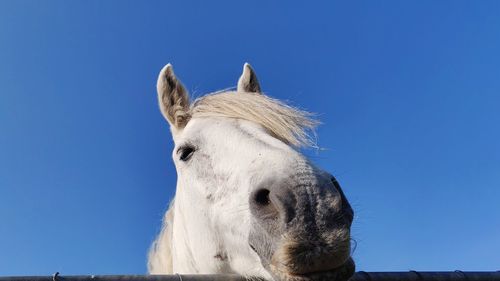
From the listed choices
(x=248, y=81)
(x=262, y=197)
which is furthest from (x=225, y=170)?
(x=248, y=81)

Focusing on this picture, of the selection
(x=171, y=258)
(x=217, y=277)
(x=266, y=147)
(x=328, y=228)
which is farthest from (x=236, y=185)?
(x=171, y=258)

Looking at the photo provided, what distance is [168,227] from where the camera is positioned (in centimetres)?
389

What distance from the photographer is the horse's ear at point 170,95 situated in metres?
3.73

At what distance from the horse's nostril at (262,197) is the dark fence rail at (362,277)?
38 centimetres

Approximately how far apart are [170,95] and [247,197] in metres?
1.70

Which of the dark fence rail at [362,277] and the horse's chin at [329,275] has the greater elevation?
the dark fence rail at [362,277]

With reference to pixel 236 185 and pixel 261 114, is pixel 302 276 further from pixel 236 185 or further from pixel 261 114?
pixel 261 114

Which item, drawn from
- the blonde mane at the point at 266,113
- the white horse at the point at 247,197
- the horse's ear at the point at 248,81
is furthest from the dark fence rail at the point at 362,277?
the horse's ear at the point at 248,81

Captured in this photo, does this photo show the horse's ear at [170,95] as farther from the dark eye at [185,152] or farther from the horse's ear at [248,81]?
the horse's ear at [248,81]

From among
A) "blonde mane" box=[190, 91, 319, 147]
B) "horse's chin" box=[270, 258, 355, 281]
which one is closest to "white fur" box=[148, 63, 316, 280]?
"blonde mane" box=[190, 91, 319, 147]

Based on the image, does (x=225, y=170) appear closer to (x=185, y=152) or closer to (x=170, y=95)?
(x=185, y=152)

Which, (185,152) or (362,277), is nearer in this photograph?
(362,277)

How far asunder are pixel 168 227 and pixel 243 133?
1526mm

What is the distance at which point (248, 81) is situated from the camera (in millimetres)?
4250
